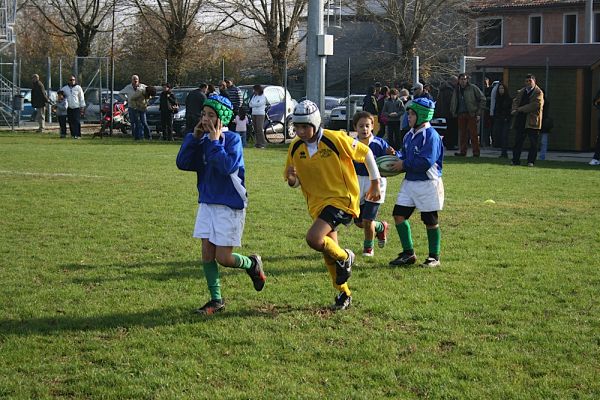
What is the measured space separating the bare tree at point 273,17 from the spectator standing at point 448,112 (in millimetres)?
23335

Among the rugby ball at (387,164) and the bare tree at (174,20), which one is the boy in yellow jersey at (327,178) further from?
the bare tree at (174,20)

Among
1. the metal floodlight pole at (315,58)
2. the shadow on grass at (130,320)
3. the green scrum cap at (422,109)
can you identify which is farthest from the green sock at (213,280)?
the metal floodlight pole at (315,58)

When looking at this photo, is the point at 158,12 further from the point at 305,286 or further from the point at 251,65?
the point at 305,286

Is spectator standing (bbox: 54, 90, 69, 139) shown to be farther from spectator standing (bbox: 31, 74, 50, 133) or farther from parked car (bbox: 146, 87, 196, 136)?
parked car (bbox: 146, 87, 196, 136)

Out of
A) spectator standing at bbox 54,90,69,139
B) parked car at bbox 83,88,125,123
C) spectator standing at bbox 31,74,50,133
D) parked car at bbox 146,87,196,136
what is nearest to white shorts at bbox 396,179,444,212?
parked car at bbox 146,87,196,136

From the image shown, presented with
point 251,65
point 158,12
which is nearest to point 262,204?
point 158,12

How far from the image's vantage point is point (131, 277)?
852cm

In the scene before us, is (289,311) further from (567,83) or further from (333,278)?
(567,83)

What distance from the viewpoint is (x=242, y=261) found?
733cm

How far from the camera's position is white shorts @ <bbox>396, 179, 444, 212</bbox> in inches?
361

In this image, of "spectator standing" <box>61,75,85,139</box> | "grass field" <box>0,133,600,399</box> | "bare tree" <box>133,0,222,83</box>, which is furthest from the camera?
"bare tree" <box>133,0,222,83</box>

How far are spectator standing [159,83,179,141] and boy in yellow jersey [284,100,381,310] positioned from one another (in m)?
20.1

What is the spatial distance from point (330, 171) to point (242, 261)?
0.99 meters

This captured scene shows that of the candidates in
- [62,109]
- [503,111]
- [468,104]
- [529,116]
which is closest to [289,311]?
[529,116]
